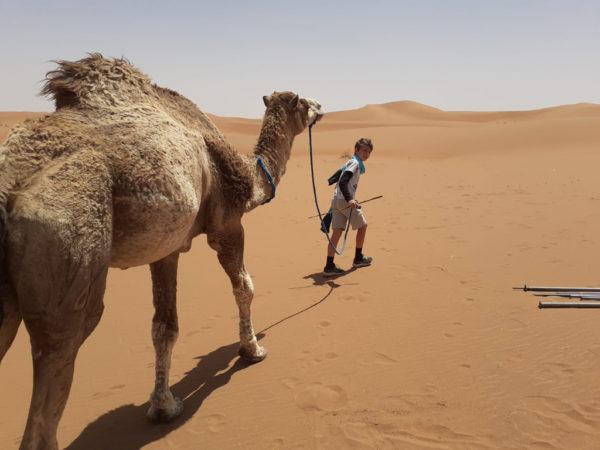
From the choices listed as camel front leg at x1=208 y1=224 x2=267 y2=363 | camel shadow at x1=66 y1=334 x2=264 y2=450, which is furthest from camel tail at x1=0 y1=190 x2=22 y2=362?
camel front leg at x1=208 y1=224 x2=267 y2=363

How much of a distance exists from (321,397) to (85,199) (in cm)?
242

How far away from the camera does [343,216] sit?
657 cm

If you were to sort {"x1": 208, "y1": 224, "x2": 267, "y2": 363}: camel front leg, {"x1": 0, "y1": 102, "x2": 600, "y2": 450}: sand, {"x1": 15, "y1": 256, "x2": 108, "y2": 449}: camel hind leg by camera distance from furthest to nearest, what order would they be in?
{"x1": 208, "y1": 224, "x2": 267, "y2": 363}: camel front leg → {"x1": 0, "y1": 102, "x2": 600, "y2": 450}: sand → {"x1": 15, "y1": 256, "x2": 108, "y2": 449}: camel hind leg

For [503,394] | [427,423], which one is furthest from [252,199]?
[503,394]

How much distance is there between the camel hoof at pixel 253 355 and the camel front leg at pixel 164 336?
83 cm

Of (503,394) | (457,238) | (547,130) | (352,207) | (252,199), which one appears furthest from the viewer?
(547,130)

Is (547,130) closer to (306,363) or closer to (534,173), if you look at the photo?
(534,173)

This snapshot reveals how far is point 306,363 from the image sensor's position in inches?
157

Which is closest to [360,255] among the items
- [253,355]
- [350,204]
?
[350,204]

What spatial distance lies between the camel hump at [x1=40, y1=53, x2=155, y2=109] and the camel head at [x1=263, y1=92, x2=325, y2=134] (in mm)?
1622

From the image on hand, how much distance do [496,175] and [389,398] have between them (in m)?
15.7

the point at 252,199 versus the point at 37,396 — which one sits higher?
the point at 252,199

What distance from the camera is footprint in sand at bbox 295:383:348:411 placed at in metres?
3.30

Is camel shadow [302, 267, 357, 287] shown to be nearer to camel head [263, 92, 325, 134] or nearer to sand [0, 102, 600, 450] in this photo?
sand [0, 102, 600, 450]
